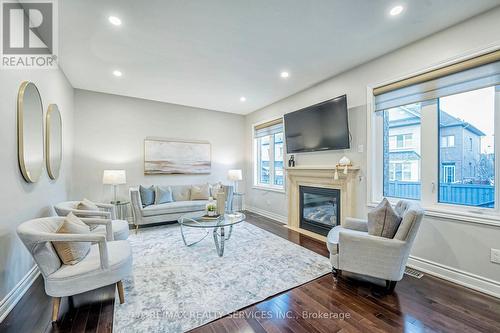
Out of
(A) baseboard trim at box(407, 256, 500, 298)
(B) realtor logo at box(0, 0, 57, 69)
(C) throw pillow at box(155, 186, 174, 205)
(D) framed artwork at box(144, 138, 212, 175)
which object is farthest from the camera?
(D) framed artwork at box(144, 138, 212, 175)

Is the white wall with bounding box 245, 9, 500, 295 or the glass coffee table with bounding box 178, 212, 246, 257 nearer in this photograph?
the white wall with bounding box 245, 9, 500, 295

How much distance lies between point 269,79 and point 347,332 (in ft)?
11.5

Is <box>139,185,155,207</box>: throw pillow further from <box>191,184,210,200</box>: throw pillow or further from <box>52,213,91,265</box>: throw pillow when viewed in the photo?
<box>52,213,91,265</box>: throw pillow

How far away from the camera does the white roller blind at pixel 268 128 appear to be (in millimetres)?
5040

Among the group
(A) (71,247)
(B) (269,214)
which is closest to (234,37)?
(A) (71,247)

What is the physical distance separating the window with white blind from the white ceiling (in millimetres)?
594

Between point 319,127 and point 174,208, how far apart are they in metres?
3.19

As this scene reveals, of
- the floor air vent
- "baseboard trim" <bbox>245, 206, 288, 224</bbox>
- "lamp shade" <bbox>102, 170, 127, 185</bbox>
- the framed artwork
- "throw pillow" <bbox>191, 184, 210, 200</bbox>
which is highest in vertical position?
the framed artwork

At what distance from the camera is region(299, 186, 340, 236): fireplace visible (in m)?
3.71

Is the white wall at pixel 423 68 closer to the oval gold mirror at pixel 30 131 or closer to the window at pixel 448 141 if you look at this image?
the window at pixel 448 141

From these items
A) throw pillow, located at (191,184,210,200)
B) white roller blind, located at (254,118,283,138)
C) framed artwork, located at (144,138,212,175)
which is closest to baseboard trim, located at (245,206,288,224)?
throw pillow, located at (191,184,210,200)

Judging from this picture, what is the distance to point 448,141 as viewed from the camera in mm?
2506

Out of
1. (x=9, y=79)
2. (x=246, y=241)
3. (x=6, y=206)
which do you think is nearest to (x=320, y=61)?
(x=246, y=241)

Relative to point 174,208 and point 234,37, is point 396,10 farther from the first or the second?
point 174,208
